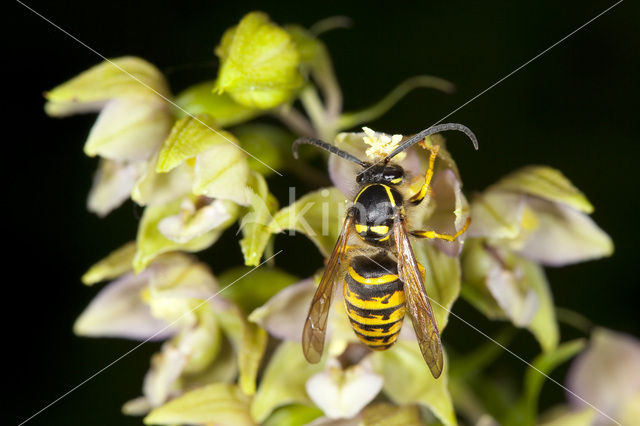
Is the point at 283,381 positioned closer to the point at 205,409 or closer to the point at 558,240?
the point at 205,409

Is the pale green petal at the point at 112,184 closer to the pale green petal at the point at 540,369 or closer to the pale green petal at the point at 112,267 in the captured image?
the pale green petal at the point at 112,267

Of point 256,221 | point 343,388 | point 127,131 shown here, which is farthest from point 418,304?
point 127,131

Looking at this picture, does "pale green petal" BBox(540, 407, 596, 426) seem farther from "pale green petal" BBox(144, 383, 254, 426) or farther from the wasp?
"pale green petal" BBox(144, 383, 254, 426)

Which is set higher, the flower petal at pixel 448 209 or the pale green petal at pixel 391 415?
the flower petal at pixel 448 209

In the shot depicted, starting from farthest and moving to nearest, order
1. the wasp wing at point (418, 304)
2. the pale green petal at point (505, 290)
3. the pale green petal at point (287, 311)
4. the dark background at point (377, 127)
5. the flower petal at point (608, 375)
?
the dark background at point (377, 127), the flower petal at point (608, 375), the pale green petal at point (505, 290), the pale green petal at point (287, 311), the wasp wing at point (418, 304)

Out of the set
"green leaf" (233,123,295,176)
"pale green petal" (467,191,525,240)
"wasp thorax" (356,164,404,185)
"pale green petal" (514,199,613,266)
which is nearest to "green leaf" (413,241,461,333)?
"pale green petal" (467,191,525,240)

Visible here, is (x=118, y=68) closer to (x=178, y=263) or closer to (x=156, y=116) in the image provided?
(x=156, y=116)

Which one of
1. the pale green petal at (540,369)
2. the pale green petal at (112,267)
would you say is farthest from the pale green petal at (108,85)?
the pale green petal at (540,369)
